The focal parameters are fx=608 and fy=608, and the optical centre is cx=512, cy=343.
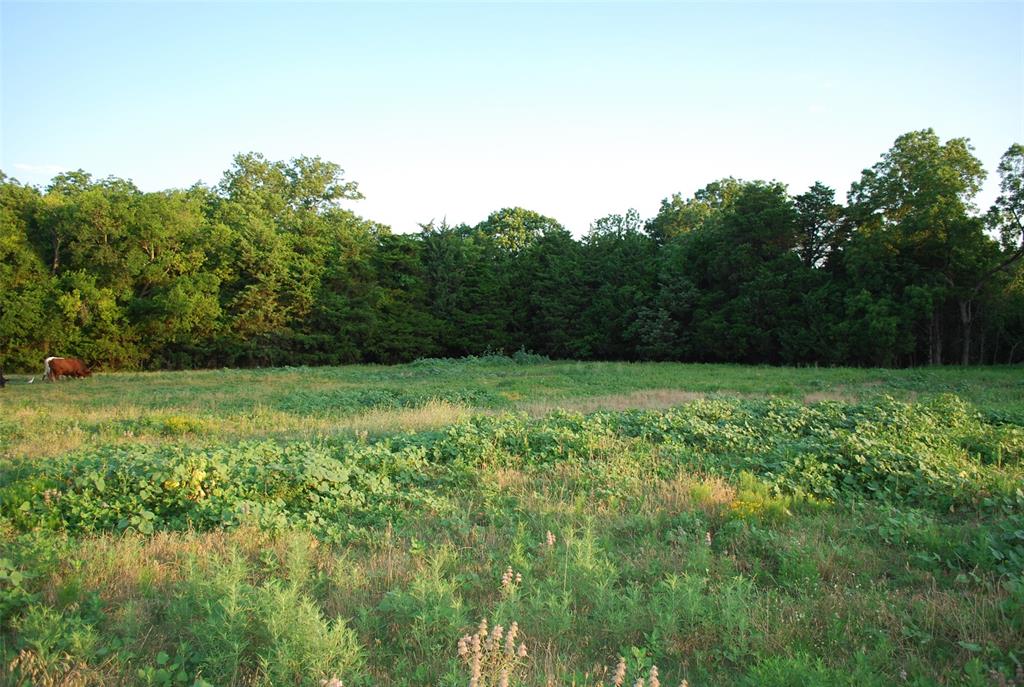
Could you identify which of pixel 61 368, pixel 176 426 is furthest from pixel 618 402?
pixel 61 368

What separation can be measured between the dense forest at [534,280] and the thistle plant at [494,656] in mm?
31523

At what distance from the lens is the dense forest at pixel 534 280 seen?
30156 millimetres

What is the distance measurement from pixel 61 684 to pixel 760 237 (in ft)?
125

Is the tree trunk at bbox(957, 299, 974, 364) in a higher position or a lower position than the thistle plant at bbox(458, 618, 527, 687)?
higher

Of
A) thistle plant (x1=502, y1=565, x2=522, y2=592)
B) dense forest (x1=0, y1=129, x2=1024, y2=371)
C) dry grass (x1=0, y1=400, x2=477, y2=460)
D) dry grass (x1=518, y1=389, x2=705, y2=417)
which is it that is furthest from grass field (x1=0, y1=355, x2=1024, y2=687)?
dense forest (x1=0, y1=129, x2=1024, y2=371)

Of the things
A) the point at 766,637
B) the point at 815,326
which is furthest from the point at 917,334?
the point at 766,637

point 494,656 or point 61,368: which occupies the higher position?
point 494,656

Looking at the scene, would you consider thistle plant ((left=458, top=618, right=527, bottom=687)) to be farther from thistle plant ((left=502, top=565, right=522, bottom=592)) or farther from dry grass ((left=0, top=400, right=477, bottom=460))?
dry grass ((left=0, top=400, right=477, bottom=460))

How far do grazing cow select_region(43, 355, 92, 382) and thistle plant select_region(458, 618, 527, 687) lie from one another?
93.2 feet

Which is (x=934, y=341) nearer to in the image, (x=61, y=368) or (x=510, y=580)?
(x=510, y=580)

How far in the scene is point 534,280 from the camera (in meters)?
46.1

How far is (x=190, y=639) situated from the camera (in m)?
3.88

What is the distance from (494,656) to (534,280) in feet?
141

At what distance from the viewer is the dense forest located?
30.2 metres
